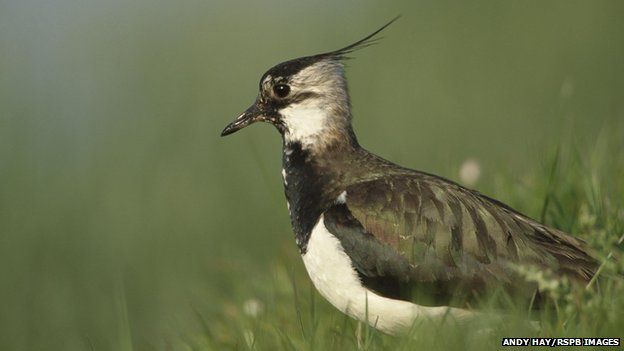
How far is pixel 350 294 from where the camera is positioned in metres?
5.83

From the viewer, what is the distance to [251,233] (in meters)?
10.1

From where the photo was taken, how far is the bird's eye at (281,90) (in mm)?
6953

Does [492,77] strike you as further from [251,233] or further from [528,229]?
[528,229]

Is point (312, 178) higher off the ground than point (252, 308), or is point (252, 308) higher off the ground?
point (312, 178)

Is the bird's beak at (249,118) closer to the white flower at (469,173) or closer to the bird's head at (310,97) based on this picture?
the bird's head at (310,97)

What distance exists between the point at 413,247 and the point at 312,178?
925 mm

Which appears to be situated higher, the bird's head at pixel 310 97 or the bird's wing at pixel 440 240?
the bird's head at pixel 310 97

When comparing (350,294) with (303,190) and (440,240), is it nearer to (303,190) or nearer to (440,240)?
(440,240)

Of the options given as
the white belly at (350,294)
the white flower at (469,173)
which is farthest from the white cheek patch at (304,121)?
the white flower at (469,173)

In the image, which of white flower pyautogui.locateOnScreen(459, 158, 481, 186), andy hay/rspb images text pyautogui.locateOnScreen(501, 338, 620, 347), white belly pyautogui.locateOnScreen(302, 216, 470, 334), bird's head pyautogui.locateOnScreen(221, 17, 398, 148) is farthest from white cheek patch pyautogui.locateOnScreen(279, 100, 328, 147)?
andy hay/rspb images text pyautogui.locateOnScreen(501, 338, 620, 347)

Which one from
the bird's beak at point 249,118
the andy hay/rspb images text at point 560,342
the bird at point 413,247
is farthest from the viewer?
the bird's beak at point 249,118

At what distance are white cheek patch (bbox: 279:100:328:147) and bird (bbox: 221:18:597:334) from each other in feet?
1.42

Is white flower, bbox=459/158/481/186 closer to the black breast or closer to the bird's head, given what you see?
the bird's head

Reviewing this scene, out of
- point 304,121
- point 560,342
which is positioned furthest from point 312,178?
point 560,342
